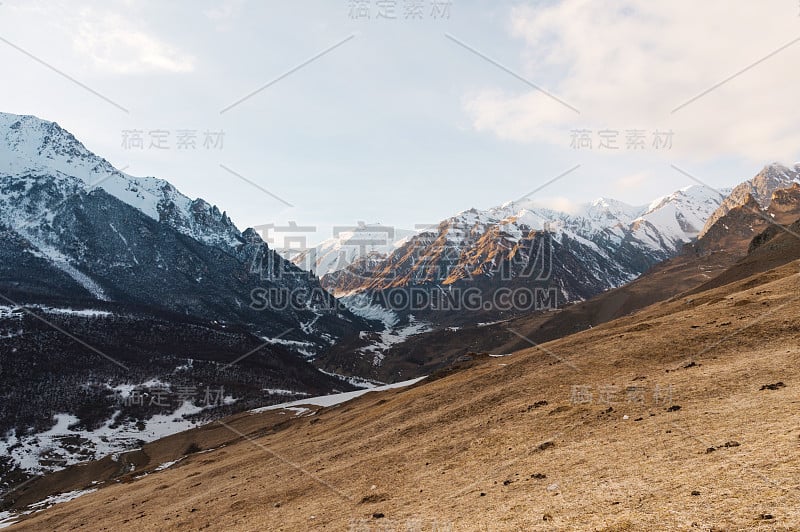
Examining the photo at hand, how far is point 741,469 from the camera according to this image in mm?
18469

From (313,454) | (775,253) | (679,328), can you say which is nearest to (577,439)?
(679,328)

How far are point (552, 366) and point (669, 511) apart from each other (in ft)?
105

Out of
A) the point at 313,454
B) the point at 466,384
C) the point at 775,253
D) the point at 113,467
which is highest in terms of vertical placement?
the point at 775,253

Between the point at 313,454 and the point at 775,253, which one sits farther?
the point at 775,253

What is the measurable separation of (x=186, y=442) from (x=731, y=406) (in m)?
116

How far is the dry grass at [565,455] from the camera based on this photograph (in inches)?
714

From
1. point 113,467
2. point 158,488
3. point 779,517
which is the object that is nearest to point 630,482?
point 779,517

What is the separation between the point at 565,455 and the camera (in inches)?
1021

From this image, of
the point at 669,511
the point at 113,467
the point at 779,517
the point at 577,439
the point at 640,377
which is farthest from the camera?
the point at 113,467

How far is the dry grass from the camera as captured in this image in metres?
18.1

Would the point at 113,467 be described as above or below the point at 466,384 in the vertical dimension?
below

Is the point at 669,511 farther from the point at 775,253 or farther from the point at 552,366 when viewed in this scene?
the point at 775,253

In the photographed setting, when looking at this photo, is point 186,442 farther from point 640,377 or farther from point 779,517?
point 779,517

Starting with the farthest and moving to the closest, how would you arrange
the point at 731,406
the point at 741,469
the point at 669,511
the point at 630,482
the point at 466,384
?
the point at 466,384 → the point at 731,406 → the point at 630,482 → the point at 741,469 → the point at 669,511
